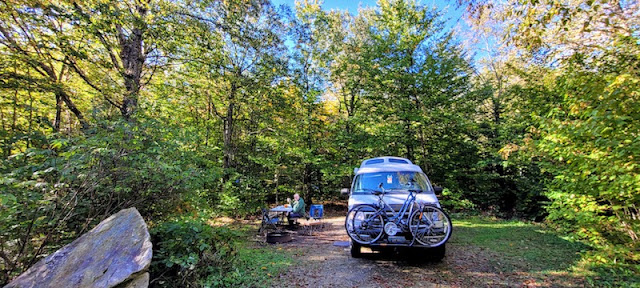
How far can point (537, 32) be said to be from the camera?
3637 mm

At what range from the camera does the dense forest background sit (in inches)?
130

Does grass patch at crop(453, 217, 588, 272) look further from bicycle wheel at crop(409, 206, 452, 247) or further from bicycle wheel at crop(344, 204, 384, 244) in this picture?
bicycle wheel at crop(344, 204, 384, 244)

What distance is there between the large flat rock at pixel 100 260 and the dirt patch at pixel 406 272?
81.6 inches

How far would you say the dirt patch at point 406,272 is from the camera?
398 centimetres

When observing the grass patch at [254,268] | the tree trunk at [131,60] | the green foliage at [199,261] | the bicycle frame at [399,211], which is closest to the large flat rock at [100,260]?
the green foliage at [199,261]

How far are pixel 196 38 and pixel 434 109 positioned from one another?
10.2 meters

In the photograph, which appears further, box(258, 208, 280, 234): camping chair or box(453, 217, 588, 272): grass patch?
box(258, 208, 280, 234): camping chair

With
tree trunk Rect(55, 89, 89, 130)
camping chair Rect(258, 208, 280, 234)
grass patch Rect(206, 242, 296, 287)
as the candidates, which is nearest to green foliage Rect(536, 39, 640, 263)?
grass patch Rect(206, 242, 296, 287)

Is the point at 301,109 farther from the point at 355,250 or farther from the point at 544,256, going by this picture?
the point at 544,256

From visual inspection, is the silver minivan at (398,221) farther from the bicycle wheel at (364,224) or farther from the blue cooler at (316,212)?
the blue cooler at (316,212)

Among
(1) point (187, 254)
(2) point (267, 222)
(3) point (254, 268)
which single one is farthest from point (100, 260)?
(2) point (267, 222)

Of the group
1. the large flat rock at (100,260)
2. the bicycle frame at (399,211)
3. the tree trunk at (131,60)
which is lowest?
the large flat rock at (100,260)

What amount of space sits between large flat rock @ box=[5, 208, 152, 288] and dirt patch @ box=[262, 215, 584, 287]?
6.80ft

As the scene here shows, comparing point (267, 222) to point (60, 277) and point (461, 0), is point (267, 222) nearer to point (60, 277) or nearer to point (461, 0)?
point (60, 277)
